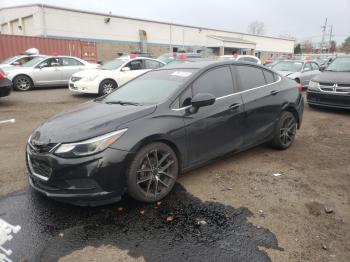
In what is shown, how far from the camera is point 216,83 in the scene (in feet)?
14.3

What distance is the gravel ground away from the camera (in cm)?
276

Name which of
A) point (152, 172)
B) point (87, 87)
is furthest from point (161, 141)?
point (87, 87)

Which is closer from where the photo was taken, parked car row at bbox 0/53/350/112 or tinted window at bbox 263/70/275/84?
tinted window at bbox 263/70/275/84

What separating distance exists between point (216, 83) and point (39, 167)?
8.32 feet

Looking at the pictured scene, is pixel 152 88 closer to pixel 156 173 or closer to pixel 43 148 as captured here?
pixel 156 173

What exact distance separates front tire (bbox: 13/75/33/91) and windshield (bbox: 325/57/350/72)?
1142 centimetres

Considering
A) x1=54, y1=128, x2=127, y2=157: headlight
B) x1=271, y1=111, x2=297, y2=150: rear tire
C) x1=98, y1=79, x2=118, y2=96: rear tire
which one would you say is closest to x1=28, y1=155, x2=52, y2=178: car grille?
x1=54, y1=128, x2=127, y2=157: headlight

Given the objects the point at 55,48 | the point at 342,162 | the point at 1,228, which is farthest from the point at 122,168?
the point at 55,48

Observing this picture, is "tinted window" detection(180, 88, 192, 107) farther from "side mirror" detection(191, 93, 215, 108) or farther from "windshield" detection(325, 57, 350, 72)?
"windshield" detection(325, 57, 350, 72)

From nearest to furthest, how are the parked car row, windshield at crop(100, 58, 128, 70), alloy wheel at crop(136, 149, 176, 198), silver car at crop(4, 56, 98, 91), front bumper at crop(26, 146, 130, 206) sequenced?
front bumper at crop(26, 146, 130, 206)
alloy wheel at crop(136, 149, 176, 198)
the parked car row
windshield at crop(100, 58, 128, 70)
silver car at crop(4, 56, 98, 91)

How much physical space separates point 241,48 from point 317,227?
46841mm

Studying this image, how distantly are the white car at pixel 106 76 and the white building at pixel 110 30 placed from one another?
18434 mm

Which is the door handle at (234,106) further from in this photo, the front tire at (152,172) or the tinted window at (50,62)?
the tinted window at (50,62)

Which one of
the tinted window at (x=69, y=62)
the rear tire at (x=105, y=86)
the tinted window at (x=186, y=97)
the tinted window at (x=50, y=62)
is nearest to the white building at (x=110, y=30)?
the tinted window at (x=69, y=62)
